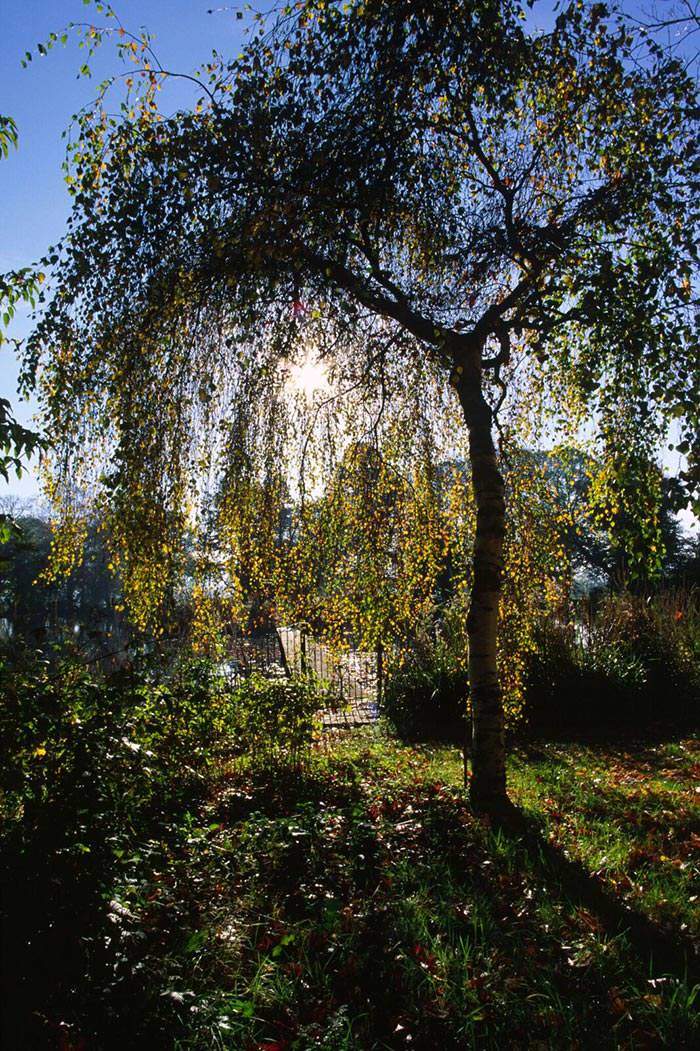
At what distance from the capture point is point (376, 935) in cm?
336

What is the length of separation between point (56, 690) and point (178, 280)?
3216mm

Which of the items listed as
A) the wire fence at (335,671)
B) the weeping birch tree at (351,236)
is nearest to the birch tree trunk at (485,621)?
the weeping birch tree at (351,236)

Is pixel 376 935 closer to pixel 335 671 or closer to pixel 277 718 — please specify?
pixel 277 718

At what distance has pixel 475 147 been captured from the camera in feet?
19.1

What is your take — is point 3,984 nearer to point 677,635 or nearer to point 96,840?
point 96,840

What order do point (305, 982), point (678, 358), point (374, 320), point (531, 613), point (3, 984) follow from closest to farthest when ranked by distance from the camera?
point (3, 984) → point (305, 982) → point (678, 358) → point (374, 320) → point (531, 613)

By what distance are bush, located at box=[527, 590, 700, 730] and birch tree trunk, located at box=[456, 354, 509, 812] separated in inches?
198

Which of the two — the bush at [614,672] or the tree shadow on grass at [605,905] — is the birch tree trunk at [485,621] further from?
the bush at [614,672]

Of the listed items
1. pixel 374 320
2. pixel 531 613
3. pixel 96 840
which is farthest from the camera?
pixel 531 613

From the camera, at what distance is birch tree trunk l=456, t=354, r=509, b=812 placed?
581cm

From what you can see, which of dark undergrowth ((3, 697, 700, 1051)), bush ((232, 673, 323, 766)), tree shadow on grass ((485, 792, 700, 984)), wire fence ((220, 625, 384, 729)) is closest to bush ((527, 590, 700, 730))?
wire fence ((220, 625, 384, 729))

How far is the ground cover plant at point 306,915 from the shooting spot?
2.70 metres

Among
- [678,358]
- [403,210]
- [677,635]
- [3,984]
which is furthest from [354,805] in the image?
[677,635]

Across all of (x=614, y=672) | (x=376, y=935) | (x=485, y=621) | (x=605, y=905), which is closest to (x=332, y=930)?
(x=376, y=935)
